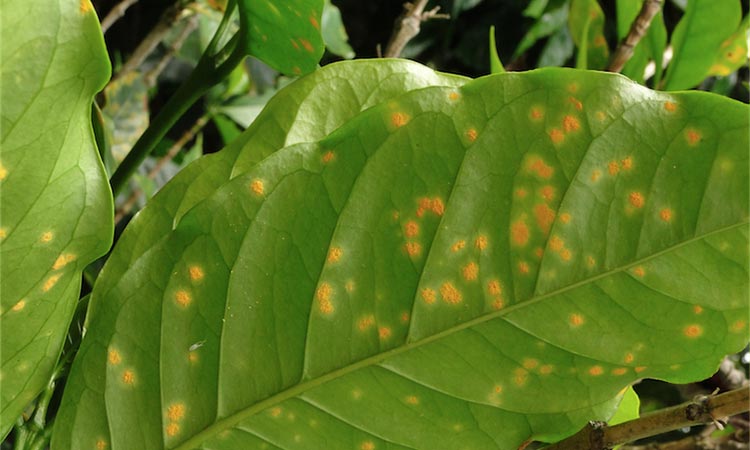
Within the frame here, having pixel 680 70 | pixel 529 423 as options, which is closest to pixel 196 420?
pixel 529 423

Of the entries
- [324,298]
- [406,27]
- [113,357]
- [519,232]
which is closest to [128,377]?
[113,357]

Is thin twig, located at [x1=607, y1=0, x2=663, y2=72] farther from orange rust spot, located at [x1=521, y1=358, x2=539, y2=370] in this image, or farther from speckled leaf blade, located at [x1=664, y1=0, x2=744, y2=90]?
orange rust spot, located at [x1=521, y1=358, x2=539, y2=370]

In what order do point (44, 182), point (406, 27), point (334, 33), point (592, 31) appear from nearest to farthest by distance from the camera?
point (44, 182) < point (406, 27) < point (592, 31) < point (334, 33)

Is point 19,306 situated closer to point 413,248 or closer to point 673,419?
point 413,248

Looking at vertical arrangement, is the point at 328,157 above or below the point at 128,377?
above

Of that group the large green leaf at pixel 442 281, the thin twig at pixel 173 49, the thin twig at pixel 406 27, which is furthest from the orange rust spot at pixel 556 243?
the thin twig at pixel 173 49

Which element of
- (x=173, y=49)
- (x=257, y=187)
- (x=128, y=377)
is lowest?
(x=173, y=49)

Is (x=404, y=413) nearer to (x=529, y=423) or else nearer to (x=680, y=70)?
(x=529, y=423)
